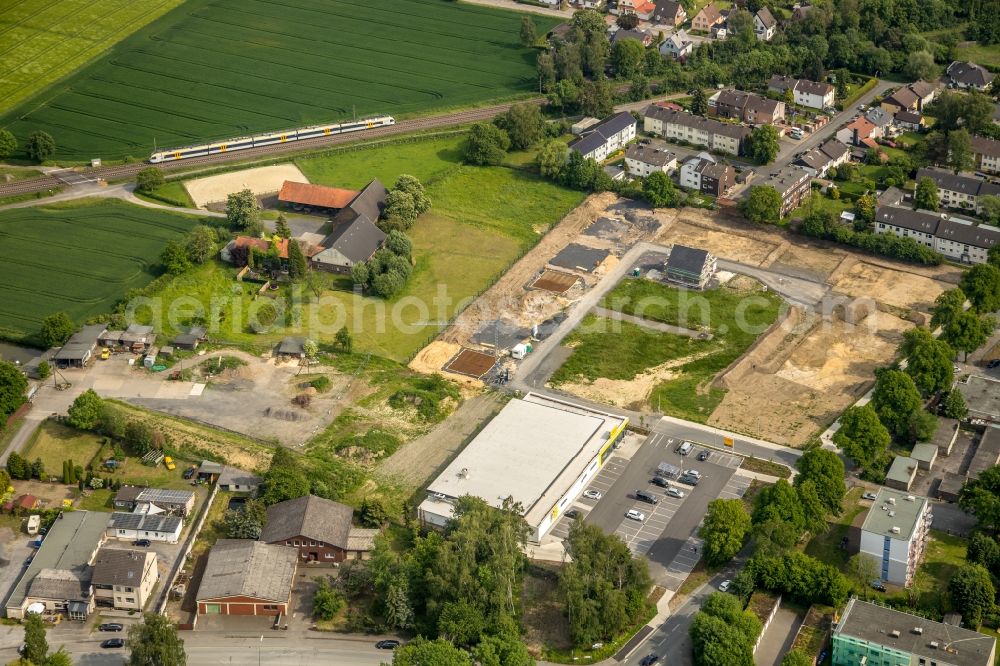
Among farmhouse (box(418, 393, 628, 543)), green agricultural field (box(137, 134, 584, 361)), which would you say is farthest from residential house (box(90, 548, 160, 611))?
green agricultural field (box(137, 134, 584, 361))

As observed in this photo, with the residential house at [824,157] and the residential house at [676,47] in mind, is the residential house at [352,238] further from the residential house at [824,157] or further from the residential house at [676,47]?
the residential house at [676,47]

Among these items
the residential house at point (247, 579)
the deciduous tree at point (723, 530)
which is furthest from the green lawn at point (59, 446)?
the deciduous tree at point (723, 530)

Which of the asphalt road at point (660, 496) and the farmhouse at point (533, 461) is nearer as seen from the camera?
the asphalt road at point (660, 496)

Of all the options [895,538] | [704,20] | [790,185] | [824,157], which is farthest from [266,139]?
[895,538]

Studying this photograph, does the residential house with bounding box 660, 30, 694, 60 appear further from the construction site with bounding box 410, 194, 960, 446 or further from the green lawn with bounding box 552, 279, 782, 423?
the green lawn with bounding box 552, 279, 782, 423

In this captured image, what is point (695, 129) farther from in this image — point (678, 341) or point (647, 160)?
point (678, 341)

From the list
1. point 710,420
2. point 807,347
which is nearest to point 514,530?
point 710,420

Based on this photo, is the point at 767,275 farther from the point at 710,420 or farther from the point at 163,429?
the point at 163,429

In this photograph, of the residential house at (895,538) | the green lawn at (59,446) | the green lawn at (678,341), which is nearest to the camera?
the residential house at (895,538)
